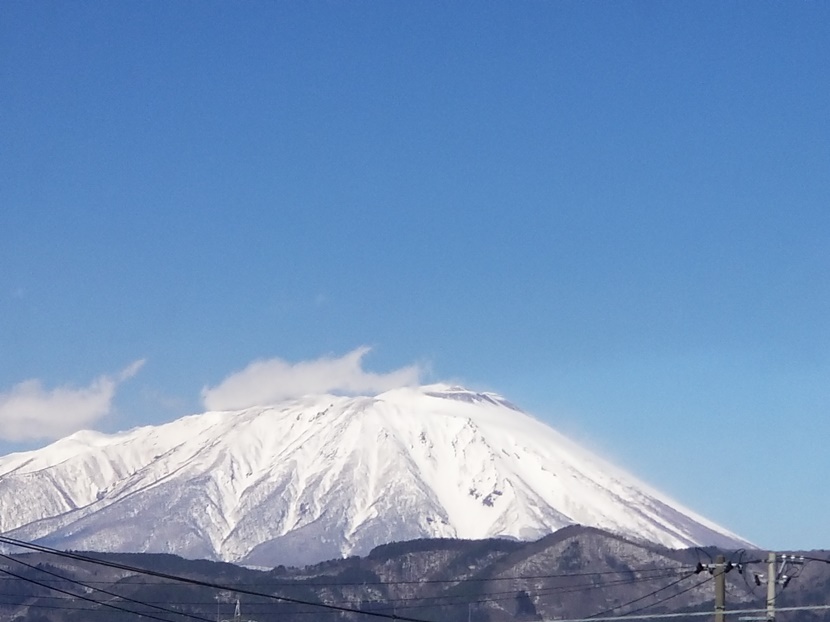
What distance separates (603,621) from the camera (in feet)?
126

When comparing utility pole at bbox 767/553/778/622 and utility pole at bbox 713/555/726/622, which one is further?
utility pole at bbox 767/553/778/622

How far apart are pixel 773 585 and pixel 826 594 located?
164280mm

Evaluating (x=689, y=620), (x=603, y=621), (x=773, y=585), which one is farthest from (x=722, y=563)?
(x=689, y=620)

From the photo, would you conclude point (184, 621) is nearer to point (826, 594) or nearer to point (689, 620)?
point (689, 620)

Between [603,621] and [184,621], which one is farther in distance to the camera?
[184,621]

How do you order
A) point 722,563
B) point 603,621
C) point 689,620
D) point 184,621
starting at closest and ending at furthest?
point 603,621 < point 722,563 < point 689,620 < point 184,621

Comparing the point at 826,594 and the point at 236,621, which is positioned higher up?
the point at 826,594

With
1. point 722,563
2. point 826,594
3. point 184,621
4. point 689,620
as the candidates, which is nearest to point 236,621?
A: point 722,563

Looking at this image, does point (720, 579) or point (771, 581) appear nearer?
point (720, 579)

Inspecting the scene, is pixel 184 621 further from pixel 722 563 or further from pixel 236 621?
pixel 722 563

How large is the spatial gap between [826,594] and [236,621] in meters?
156

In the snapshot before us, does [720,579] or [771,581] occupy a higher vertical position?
[771,581]

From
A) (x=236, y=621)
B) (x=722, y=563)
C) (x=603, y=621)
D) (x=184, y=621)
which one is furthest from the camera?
(x=184, y=621)

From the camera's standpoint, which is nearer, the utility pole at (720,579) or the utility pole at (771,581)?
the utility pole at (720,579)
